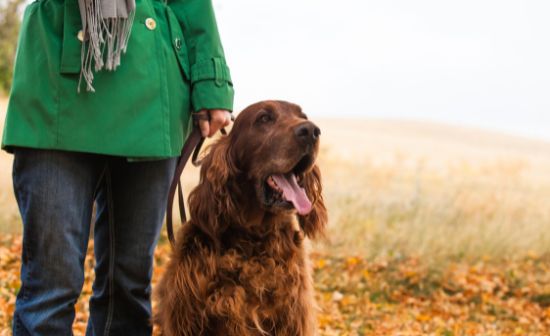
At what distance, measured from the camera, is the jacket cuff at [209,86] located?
3.14 metres

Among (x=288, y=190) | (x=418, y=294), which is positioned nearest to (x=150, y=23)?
(x=288, y=190)

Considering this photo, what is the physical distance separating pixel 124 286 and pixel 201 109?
85cm

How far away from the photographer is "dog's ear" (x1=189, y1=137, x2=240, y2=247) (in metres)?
3.16

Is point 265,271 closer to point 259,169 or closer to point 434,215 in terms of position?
point 259,169

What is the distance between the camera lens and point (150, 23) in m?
3.03

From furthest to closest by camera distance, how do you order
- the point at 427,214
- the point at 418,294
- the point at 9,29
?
the point at 9,29, the point at 427,214, the point at 418,294

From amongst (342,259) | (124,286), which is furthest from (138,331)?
(342,259)

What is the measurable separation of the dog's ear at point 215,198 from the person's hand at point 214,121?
9 cm

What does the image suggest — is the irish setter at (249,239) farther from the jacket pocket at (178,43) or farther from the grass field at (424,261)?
the grass field at (424,261)

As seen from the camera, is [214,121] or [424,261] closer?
[214,121]

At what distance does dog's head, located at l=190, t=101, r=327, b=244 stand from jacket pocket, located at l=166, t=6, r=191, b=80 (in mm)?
327

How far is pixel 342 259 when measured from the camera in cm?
788

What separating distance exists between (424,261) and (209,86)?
5.21 m

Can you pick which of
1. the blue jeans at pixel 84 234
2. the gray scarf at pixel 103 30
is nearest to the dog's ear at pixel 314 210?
the blue jeans at pixel 84 234
